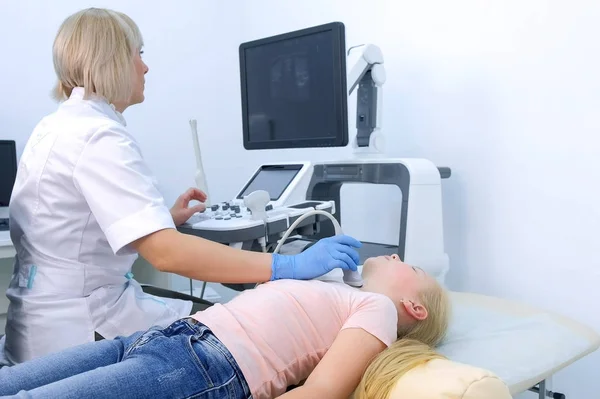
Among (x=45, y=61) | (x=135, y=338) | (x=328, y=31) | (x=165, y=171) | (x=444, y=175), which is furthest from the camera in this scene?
(x=165, y=171)

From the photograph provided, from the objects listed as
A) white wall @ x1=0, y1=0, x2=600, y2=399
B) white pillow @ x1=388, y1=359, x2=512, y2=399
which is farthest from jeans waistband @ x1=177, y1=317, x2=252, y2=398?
white wall @ x1=0, y1=0, x2=600, y2=399

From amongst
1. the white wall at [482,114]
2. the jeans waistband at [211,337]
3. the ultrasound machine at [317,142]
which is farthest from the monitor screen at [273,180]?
the jeans waistband at [211,337]

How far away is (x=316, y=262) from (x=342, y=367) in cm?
28

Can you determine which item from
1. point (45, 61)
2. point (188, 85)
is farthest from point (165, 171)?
point (45, 61)

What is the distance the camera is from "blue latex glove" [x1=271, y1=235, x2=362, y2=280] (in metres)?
1.17

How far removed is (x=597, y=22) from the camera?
1.53 meters

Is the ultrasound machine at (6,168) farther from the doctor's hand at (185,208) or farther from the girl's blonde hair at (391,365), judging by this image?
the girl's blonde hair at (391,365)

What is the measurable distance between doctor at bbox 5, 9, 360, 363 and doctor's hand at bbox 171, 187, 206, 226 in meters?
0.26

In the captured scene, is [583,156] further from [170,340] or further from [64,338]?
[64,338]

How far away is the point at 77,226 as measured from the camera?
3.86 ft

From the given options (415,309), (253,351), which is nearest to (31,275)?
(253,351)

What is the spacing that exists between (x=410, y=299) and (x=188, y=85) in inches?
81.9

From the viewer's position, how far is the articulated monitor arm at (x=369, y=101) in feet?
6.00

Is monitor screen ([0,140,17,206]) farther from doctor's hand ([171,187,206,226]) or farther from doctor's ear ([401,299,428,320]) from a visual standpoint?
doctor's ear ([401,299,428,320])
